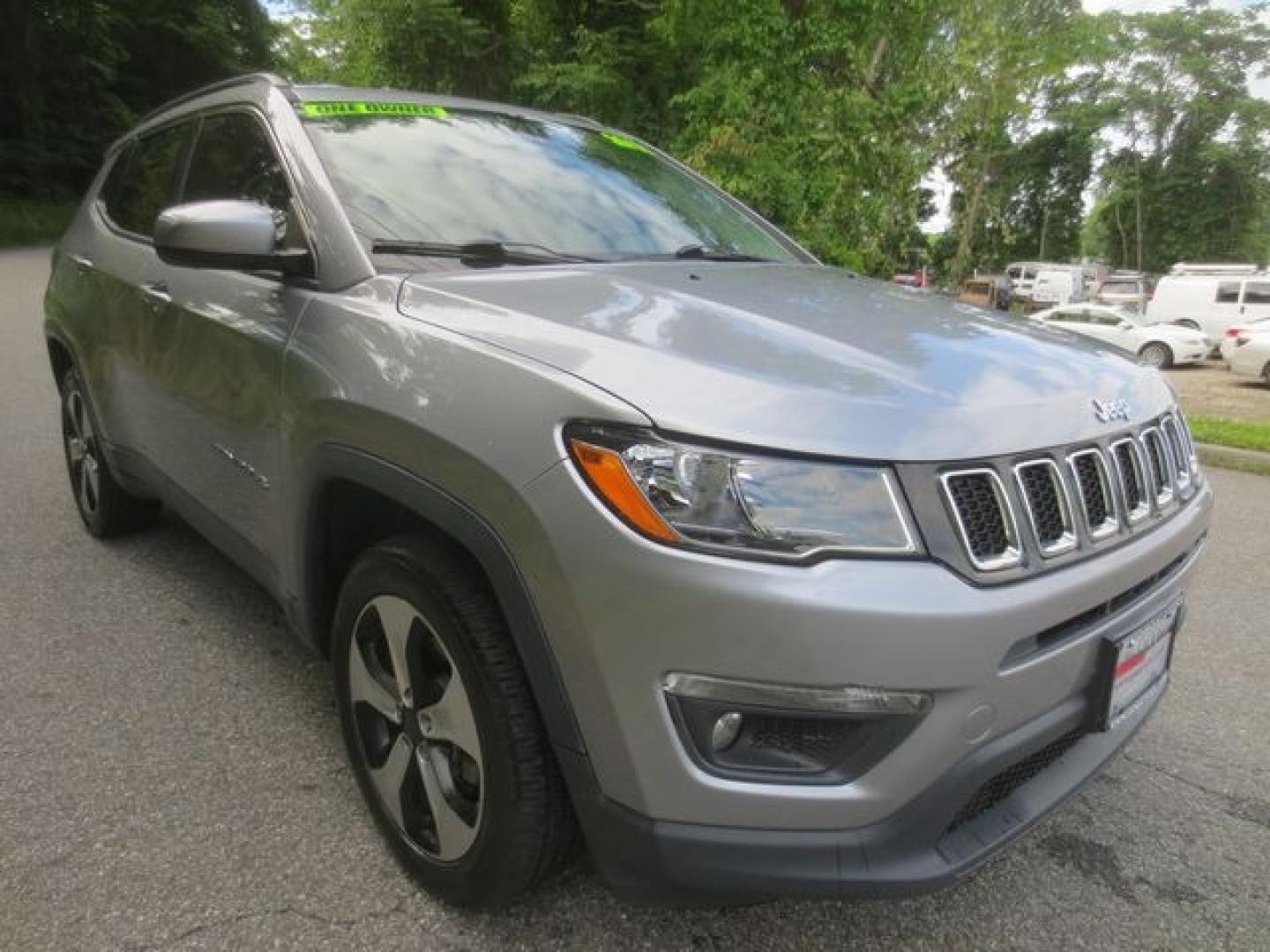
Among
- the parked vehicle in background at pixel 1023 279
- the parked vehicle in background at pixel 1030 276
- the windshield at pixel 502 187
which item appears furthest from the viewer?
the parked vehicle in background at pixel 1023 279

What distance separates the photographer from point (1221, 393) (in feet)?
50.2

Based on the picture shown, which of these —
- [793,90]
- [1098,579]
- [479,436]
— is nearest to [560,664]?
[479,436]

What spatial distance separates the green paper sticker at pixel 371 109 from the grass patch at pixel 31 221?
22.3 m

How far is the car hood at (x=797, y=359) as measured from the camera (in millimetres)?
1473

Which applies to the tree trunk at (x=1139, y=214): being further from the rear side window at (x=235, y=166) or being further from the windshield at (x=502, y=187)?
the rear side window at (x=235, y=166)

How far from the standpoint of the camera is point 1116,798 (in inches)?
97.6

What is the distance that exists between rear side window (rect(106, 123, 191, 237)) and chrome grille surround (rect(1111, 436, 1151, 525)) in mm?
2968

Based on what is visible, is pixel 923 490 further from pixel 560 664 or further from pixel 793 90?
pixel 793 90

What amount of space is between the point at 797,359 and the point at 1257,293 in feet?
88.0

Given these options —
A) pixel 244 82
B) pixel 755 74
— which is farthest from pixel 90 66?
pixel 244 82

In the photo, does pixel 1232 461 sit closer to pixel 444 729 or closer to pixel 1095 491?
pixel 1095 491

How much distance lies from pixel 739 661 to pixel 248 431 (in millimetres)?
1545

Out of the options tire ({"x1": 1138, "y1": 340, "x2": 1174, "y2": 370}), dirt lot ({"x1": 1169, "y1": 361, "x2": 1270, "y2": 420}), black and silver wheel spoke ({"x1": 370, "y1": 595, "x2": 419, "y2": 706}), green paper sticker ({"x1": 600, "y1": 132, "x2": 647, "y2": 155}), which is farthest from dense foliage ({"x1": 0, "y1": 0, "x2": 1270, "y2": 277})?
black and silver wheel spoke ({"x1": 370, "y1": 595, "x2": 419, "y2": 706})

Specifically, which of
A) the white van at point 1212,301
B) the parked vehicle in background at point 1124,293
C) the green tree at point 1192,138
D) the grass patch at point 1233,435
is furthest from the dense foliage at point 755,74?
the green tree at point 1192,138
